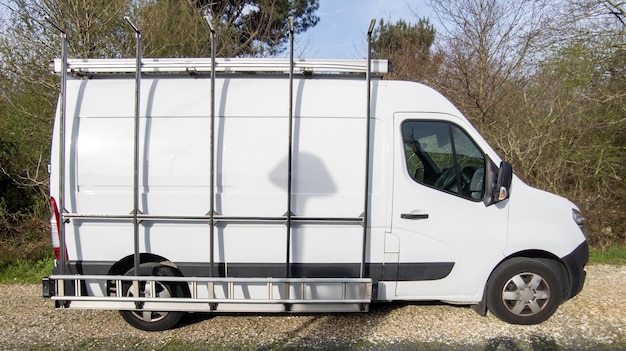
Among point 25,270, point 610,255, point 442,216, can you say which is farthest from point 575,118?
point 25,270

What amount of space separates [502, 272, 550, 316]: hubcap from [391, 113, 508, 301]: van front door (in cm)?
30

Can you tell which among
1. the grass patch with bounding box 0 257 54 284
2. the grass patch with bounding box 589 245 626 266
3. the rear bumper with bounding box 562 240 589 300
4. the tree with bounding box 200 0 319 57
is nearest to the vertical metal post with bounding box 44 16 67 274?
the grass patch with bounding box 0 257 54 284

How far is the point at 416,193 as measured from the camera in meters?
3.93

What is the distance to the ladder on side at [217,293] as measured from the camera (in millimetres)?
3750

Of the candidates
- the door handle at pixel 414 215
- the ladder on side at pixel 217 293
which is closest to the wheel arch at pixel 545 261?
the door handle at pixel 414 215

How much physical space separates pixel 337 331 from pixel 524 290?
6.17 feet

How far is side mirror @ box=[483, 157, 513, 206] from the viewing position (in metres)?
3.84

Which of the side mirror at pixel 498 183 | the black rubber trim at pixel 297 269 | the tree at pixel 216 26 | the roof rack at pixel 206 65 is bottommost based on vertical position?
the black rubber trim at pixel 297 269

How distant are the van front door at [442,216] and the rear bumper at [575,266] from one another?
0.73 metres

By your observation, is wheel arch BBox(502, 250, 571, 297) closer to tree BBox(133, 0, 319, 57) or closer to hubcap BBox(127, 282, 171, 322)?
hubcap BBox(127, 282, 171, 322)

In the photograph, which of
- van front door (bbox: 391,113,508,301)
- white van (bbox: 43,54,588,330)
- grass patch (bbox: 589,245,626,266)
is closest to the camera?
white van (bbox: 43,54,588,330)

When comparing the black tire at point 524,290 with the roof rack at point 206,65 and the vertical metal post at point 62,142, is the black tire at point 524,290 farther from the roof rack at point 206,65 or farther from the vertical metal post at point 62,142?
the vertical metal post at point 62,142

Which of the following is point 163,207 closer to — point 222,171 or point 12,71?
point 222,171

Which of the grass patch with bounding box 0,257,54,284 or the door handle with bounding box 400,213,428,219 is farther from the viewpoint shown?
Result: the grass patch with bounding box 0,257,54,284
